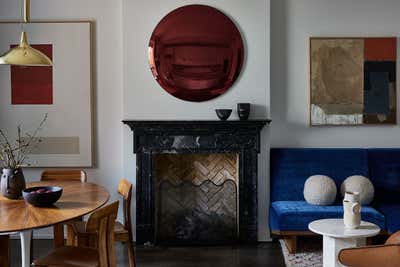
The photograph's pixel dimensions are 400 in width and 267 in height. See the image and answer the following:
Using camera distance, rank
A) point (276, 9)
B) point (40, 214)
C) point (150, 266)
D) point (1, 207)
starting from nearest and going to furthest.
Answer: point (40, 214) < point (1, 207) < point (150, 266) < point (276, 9)

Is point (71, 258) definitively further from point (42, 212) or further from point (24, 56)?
point (24, 56)

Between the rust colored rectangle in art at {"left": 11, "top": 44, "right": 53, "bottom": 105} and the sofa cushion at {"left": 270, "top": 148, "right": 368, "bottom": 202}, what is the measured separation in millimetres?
2246

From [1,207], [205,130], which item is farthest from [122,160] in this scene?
[1,207]

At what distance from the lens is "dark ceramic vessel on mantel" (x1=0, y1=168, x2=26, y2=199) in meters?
3.21

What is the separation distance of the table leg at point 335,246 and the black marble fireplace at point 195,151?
128 cm

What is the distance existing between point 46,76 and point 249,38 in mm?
1955

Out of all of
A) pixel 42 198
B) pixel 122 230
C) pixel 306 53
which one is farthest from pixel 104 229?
pixel 306 53

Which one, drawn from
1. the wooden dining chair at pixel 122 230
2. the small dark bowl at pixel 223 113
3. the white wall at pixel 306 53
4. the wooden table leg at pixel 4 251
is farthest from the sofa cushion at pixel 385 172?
the wooden table leg at pixel 4 251

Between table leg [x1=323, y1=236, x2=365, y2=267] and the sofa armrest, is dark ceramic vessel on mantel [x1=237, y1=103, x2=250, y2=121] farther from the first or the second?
the sofa armrest

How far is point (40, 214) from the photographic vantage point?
277 centimetres

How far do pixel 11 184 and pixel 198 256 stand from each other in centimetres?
179

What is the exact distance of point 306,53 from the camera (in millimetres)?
4922

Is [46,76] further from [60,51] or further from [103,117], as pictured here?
[103,117]

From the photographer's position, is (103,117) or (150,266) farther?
(103,117)
